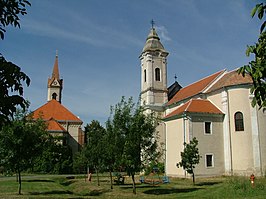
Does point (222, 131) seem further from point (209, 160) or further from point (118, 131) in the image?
point (118, 131)

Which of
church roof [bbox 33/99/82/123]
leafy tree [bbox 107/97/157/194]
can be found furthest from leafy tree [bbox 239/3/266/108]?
church roof [bbox 33/99/82/123]

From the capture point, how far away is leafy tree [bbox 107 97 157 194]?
808 inches

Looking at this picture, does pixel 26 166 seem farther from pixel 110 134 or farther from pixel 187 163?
pixel 187 163

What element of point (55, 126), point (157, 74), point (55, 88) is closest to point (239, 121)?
point (157, 74)

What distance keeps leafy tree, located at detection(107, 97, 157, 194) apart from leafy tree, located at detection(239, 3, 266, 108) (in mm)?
16505

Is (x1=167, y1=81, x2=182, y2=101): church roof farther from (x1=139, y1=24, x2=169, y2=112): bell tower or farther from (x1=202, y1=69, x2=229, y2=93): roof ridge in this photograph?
(x1=202, y1=69, x2=229, y2=93): roof ridge

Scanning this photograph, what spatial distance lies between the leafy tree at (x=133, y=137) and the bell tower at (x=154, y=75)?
86.5 feet

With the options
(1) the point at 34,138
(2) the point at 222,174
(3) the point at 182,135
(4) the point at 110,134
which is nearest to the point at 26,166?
(1) the point at 34,138

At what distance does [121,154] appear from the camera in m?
21.2

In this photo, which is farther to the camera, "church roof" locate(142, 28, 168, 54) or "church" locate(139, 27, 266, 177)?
"church roof" locate(142, 28, 168, 54)

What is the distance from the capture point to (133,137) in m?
20.7

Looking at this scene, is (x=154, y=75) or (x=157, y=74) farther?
(x=157, y=74)

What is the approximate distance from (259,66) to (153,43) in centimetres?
4733

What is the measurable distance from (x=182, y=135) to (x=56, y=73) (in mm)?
66388
